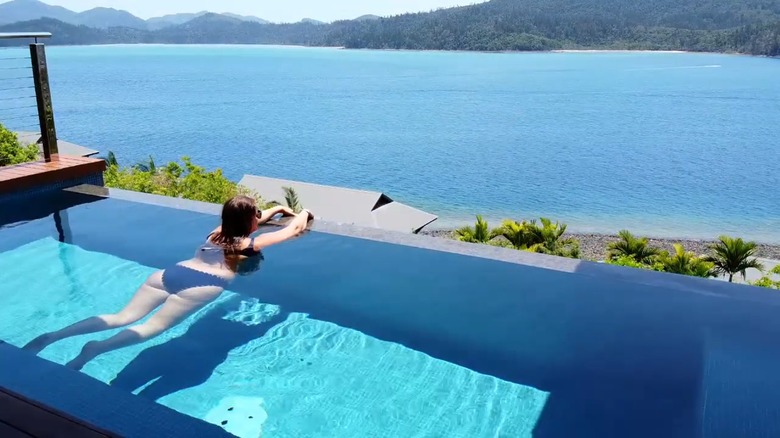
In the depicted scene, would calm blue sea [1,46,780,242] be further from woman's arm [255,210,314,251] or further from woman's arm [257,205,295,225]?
woman's arm [255,210,314,251]

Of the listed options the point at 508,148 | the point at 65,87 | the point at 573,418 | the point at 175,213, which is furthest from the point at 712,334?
the point at 65,87

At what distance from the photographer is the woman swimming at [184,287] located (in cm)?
326

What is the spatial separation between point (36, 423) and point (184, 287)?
1994 millimetres

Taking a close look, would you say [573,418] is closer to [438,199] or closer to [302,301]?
[302,301]

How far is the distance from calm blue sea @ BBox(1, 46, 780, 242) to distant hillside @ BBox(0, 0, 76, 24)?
127711mm

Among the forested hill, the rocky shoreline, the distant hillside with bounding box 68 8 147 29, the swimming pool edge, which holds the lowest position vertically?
the rocky shoreline

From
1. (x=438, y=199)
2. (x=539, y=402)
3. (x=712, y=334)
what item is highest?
(x=712, y=334)

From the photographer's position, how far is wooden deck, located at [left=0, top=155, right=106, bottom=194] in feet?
16.0

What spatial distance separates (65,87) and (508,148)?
1889 inches

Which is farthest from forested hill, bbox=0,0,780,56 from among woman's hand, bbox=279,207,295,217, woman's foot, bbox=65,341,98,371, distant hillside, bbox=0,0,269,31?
A: woman's foot, bbox=65,341,98,371

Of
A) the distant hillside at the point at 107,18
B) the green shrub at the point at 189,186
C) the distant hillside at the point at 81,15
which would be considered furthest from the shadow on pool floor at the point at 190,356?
the distant hillside at the point at 107,18

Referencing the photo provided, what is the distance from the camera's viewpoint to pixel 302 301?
147 inches

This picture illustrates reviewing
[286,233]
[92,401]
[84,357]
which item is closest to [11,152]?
[286,233]

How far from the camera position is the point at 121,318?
3.40m
